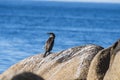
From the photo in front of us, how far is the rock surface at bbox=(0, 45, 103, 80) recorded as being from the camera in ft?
39.7

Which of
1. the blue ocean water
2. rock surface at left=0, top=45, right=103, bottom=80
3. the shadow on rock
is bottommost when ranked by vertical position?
the blue ocean water

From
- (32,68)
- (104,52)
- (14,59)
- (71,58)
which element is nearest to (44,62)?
(32,68)

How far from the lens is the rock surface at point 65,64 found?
12102 mm

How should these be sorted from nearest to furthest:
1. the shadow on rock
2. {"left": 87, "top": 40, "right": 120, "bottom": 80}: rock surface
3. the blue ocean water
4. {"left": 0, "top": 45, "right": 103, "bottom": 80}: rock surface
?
the shadow on rock < {"left": 87, "top": 40, "right": 120, "bottom": 80}: rock surface < {"left": 0, "top": 45, "right": 103, "bottom": 80}: rock surface < the blue ocean water

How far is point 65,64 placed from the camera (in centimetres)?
1286

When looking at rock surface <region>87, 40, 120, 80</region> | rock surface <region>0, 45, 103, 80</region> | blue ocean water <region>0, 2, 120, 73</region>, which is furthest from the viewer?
blue ocean water <region>0, 2, 120, 73</region>

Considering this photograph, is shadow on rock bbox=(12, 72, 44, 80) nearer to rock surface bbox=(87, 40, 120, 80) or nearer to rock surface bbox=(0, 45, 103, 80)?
rock surface bbox=(87, 40, 120, 80)

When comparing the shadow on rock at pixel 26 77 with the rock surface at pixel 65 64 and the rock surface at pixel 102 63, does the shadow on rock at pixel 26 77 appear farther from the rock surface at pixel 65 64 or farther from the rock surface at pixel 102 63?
the rock surface at pixel 65 64

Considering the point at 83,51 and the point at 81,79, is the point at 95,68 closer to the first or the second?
the point at 81,79

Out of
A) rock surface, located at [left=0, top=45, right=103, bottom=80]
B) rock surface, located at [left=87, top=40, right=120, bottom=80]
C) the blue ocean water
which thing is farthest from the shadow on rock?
the blue ocean water

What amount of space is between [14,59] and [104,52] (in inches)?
661

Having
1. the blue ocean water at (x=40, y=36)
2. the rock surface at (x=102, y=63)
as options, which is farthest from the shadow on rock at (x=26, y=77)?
the blue ocean water at (x=40, y=36)

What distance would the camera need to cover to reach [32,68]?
48.0ft

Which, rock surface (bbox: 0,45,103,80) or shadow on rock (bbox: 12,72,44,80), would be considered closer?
shadow on rock (bbox: 12,72,44,80)
